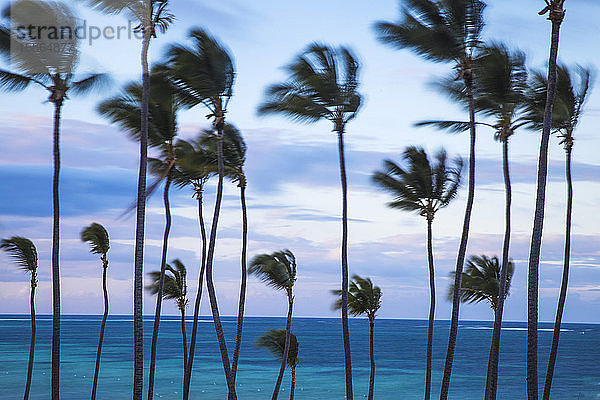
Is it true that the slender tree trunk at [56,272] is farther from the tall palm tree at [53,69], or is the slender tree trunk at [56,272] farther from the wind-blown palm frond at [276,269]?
the wind-blown palm frond at [276,269]

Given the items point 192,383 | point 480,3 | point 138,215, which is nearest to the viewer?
point 138,215

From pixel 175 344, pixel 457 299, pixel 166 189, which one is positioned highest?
pixel 166 189

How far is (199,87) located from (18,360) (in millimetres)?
64030

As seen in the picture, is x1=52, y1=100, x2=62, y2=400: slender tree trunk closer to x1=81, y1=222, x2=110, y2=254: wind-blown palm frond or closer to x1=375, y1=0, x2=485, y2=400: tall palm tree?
x1=375, y1=0, x2=485, y2=400: tall palm tree

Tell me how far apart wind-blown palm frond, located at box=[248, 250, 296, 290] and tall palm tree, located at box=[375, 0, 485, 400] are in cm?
782

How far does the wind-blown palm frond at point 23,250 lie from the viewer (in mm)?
23062

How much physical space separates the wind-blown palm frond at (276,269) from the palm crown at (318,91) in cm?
640

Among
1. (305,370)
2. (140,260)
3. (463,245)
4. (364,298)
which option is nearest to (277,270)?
(364,298)

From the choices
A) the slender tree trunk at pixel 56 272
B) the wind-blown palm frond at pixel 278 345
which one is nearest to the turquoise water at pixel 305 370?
the wind-blown palm frond at pixel 278 345

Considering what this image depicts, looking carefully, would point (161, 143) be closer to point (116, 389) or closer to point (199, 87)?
point (199, 87)

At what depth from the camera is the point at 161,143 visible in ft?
61.3

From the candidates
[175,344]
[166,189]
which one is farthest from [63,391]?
[175,344]

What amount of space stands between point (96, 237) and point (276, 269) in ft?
21.6

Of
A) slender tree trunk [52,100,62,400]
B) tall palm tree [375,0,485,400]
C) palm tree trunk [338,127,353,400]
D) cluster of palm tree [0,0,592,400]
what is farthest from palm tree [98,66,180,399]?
tall palm tree [375,0,485,400]
